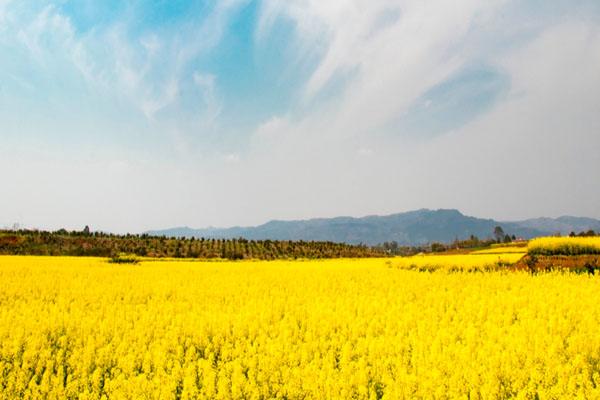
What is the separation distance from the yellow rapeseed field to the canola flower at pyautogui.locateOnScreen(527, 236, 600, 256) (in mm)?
13832

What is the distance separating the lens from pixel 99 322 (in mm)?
9992

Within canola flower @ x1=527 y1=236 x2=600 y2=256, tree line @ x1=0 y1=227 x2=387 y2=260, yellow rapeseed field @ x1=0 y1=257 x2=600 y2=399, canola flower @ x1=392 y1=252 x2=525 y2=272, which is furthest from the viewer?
tree line @ x1=0 y1=227 x2=387 y2=260

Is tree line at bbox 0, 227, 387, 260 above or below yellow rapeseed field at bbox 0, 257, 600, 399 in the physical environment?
above

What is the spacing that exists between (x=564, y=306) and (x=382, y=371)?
21.2ft

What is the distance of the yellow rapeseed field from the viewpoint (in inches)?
A: 238

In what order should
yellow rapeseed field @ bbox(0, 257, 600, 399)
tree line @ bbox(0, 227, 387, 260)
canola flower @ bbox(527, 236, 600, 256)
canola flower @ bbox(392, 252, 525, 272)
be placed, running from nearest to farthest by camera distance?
yellow rapeseed field @ bbox(0, 257, 600, 399), canola flower @ bbox(392, 252, 525, 272), canola flower @ bbox(527, 236, 600, 256), tree line @ bbox(0, 227, 387, 260)

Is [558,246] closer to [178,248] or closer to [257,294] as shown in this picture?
[257,294]

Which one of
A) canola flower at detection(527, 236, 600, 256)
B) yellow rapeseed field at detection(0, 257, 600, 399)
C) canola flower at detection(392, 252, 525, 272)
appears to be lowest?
yellow rapeseed field at detection(0, 257, 600, 399)

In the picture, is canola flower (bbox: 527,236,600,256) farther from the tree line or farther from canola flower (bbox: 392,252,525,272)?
the tree line

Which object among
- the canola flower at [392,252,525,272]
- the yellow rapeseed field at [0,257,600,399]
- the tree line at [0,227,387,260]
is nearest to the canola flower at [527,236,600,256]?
the canola flower at [392,252,525,272]

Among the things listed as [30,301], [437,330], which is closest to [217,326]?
[437,330]

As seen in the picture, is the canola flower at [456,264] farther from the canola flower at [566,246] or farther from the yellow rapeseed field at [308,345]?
the yellow rapeseed field at [308,345]

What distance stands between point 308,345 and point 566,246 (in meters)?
26.4

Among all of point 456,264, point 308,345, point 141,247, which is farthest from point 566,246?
point 141,247
